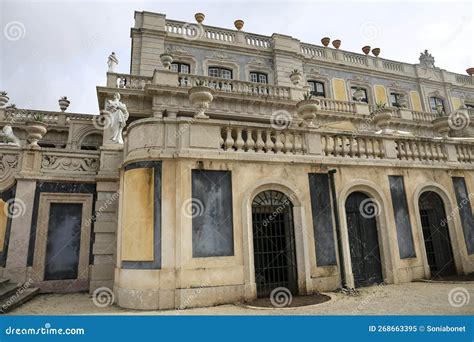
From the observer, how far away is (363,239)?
8727 millimetres

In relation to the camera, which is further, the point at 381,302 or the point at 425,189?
the point at 425,189

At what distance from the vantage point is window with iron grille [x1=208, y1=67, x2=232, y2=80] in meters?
18.8

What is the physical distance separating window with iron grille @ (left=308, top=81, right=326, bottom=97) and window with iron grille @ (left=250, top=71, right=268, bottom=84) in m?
3.65

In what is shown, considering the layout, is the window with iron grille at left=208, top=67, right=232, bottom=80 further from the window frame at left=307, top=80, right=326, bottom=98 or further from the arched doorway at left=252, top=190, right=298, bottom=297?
the arched doorway at left=252, top=190, right=298, bottom=297

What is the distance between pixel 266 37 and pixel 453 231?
1644 centimetres

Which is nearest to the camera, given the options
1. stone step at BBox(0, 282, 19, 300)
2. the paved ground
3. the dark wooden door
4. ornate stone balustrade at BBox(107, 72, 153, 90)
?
the paved ground

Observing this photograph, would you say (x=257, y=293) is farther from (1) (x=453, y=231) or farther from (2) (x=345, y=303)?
(1) (x=453, y=231)

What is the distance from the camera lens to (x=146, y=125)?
7.55m

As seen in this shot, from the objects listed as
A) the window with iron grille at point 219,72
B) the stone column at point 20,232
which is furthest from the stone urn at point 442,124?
the stone column at point 20,232

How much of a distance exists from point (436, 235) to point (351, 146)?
4246 mm

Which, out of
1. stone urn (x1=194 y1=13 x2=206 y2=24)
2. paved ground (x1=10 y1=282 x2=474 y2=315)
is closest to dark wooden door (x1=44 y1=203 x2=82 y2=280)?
paved ground (x1=10 y1=282 x2=474 y2=315)

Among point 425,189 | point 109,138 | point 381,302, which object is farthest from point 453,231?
point 109,138

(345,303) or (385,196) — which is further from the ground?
(385,196)

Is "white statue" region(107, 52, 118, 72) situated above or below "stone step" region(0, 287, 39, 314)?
above
